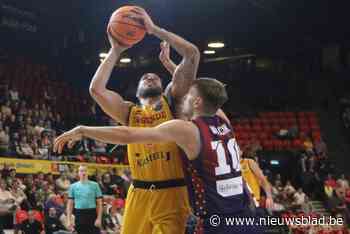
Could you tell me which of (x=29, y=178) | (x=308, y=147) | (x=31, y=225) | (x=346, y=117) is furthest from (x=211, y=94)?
(x=346, y=117)

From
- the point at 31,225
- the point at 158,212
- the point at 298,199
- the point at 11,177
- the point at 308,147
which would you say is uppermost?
the point at 158,212

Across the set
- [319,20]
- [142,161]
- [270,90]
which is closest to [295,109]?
[270,90]

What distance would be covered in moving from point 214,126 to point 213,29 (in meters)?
16.3

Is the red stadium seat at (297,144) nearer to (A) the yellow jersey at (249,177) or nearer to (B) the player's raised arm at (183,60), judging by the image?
(A) the yellow jersey at (249,177)

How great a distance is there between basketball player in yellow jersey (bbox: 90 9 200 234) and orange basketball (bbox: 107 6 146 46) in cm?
6

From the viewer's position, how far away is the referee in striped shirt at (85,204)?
9977 mm

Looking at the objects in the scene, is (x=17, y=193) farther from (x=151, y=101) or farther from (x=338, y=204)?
(x=338, y=204)

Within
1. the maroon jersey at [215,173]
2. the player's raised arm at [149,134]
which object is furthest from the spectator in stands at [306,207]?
the player's raised arm at [149,134]

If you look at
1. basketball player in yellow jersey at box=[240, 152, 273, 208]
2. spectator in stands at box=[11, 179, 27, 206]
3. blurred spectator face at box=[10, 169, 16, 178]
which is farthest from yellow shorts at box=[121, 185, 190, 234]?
blurred spectator face at box=[10, 169, 16, 178]

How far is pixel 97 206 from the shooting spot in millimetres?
10047

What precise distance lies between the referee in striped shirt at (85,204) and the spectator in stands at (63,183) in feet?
7.62

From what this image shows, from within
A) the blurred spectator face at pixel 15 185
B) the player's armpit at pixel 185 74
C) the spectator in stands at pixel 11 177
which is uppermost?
the player's armpit at pixel 185 74

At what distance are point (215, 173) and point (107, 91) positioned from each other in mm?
1462

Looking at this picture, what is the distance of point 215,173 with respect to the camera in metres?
3.45
